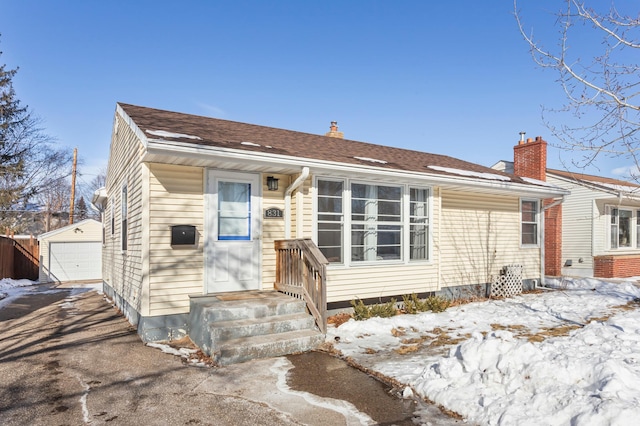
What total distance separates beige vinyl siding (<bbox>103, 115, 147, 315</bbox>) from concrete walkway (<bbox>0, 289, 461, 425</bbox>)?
1119 millimetres

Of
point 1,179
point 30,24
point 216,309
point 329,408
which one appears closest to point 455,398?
point 329,408

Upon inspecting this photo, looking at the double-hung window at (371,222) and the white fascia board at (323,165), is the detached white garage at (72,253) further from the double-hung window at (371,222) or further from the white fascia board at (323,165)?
the white fascia board at (323,165)

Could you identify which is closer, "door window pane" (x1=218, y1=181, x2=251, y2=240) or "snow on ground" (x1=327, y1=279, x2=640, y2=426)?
"snow on ground" (x1=327, y1=279, x2=640, y2=426)

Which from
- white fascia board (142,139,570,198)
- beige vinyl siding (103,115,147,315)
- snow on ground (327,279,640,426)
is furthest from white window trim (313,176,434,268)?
beige vinyl siding (103,115,147,315)

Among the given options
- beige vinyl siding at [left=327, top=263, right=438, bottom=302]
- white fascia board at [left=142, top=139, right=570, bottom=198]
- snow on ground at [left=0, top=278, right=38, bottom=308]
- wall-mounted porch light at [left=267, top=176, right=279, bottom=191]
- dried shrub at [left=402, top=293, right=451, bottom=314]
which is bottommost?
snow on ground at [left=0, top=278, right=38, bottom=308]

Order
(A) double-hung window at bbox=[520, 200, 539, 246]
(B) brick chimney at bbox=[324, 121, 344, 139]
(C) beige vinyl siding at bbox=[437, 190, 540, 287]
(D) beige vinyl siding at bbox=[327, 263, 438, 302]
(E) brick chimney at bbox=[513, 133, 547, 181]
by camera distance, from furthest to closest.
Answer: (E) brick chimney at bbox=[513, 133, 547, 181] < (B) brick chimney at bbox=[324, 121, 344, 139] < (A) double-hung window at bbox=[520, 200, 539, 246] < (C) beige vinyl siding at bbox=[437, 190, 540, 287] < (D) beige vinyl siding at bbox=[327, 263, 438, 302]

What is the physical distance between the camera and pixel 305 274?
6172mm

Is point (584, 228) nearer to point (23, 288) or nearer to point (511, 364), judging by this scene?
point (511, 364)

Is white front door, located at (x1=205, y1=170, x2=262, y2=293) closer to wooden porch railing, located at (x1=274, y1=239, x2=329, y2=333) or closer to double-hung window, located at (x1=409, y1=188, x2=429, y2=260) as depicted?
wooden porch railing, located at (x1=274, y1=239, x2=329, y2=333)

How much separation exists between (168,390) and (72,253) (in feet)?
56.0

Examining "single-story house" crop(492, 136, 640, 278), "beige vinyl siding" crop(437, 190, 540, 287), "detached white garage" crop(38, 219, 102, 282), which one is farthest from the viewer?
"detached white garage" crop(38, 219, 102, 282)

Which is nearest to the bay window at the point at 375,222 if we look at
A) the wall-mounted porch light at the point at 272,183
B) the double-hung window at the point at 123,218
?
the wall-mounted porch light at the point at 272,183

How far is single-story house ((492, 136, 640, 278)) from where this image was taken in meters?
14.2

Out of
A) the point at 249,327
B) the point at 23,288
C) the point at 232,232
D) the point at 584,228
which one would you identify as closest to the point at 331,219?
the point at 232,232
